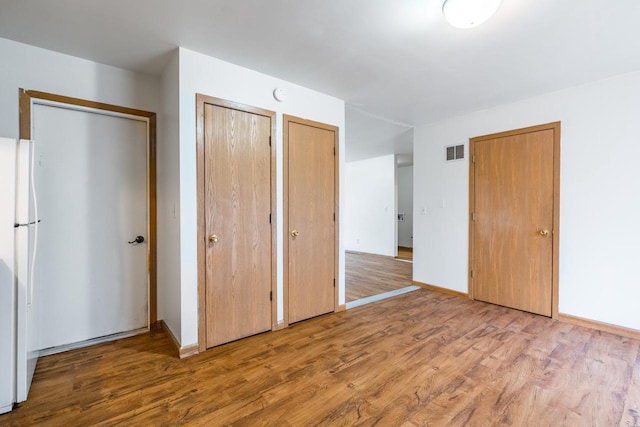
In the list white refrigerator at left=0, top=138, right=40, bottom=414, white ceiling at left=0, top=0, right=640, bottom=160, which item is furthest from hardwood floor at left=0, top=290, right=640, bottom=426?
white ceiling at left=0, top=0, right=640, bottom=160

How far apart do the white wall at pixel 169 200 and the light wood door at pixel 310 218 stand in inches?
39.7

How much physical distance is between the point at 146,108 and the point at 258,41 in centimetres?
137

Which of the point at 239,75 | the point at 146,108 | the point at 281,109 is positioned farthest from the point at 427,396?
the point at 146,108

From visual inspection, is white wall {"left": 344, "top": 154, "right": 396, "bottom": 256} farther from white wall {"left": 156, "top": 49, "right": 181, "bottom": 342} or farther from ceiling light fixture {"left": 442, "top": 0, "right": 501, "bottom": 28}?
ceiling light fixture {"left": 442, "top": 0, "right": 501, "bottom": 28}

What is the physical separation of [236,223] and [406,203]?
22.0 ft

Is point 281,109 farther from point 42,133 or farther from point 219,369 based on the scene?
point 219,369

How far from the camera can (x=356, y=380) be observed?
197 cm

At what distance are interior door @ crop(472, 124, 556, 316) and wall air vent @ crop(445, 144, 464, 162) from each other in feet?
0.63

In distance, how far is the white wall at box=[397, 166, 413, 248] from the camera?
27.1 ft

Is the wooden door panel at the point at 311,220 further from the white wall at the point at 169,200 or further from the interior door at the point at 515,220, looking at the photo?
the interior door at the point at 515,220

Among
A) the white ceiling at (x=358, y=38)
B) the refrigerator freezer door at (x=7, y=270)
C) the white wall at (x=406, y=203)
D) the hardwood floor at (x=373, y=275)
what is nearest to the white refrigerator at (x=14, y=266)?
the refrigerator freezer door at (x=7, y=270)

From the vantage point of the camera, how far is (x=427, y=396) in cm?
181

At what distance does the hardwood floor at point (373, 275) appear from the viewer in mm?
4195

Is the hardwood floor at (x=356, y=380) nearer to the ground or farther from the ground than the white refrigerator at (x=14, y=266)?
nearer to the ground
